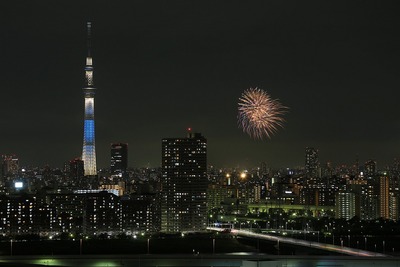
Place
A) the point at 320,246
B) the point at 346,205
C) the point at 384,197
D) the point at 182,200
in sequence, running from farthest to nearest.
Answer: the point at 384,197 → the point at 346,205 → the point at 182,200 → the point at 320,246

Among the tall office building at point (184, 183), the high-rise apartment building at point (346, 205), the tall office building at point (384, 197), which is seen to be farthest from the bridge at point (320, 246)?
the tall office building at point (384, 197)

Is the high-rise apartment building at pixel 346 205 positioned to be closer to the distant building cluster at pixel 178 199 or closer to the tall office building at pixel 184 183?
the distant building cluster at pixel 178 199

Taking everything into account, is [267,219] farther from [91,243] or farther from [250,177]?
[250,177]

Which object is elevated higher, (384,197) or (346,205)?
(384,197)

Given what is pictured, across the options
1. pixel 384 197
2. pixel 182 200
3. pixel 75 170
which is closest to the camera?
pixel 182 200

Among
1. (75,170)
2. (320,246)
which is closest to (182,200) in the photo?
(320,246)

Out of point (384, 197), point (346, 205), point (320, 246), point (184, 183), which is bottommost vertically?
point (320, 246)

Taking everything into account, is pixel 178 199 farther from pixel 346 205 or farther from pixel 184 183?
pixel 346 205

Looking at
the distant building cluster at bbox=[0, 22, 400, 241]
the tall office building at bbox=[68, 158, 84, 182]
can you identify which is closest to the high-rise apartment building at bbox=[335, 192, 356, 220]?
the distant building cluster at bbox=[0, 22, 400, 241]
